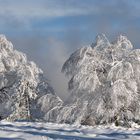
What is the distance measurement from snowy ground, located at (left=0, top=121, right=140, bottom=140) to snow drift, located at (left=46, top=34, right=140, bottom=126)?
15.5 meters

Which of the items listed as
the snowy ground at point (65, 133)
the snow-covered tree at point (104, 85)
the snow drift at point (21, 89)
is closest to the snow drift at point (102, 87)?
the snow-covered tree at point (104, 85)

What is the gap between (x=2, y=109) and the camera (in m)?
45.4

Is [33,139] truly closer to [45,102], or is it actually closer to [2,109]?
[45,102]

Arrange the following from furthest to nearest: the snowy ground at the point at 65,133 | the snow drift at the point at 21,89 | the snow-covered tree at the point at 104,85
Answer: the snow drift at the point at 21,89 → the snow-covered tree at the point at 104,85 → the snowy ground at the point at 65,133

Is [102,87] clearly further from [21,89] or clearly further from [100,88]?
[21,89]

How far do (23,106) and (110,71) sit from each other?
30.8ft

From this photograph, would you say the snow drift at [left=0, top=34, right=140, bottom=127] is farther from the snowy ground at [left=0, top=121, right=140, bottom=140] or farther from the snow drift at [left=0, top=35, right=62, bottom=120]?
the snowy ground at [left=0, top=121, right=140, bottom=140]

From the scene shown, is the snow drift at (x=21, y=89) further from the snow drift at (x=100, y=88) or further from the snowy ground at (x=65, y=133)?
the snowy ground at (x=65, y=133)

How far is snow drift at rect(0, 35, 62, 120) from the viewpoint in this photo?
3488 centimetres

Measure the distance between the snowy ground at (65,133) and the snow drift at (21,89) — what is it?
1150 centimetres

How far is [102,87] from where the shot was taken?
29547 mm

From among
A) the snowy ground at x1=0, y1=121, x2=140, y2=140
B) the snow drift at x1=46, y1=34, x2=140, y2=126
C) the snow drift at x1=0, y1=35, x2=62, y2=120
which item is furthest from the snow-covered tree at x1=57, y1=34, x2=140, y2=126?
the snowy ground at x1=0, y1=121, x2=140, y2=140

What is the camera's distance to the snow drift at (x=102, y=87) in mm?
28234

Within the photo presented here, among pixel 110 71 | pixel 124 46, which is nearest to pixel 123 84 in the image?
pixel 110 71
